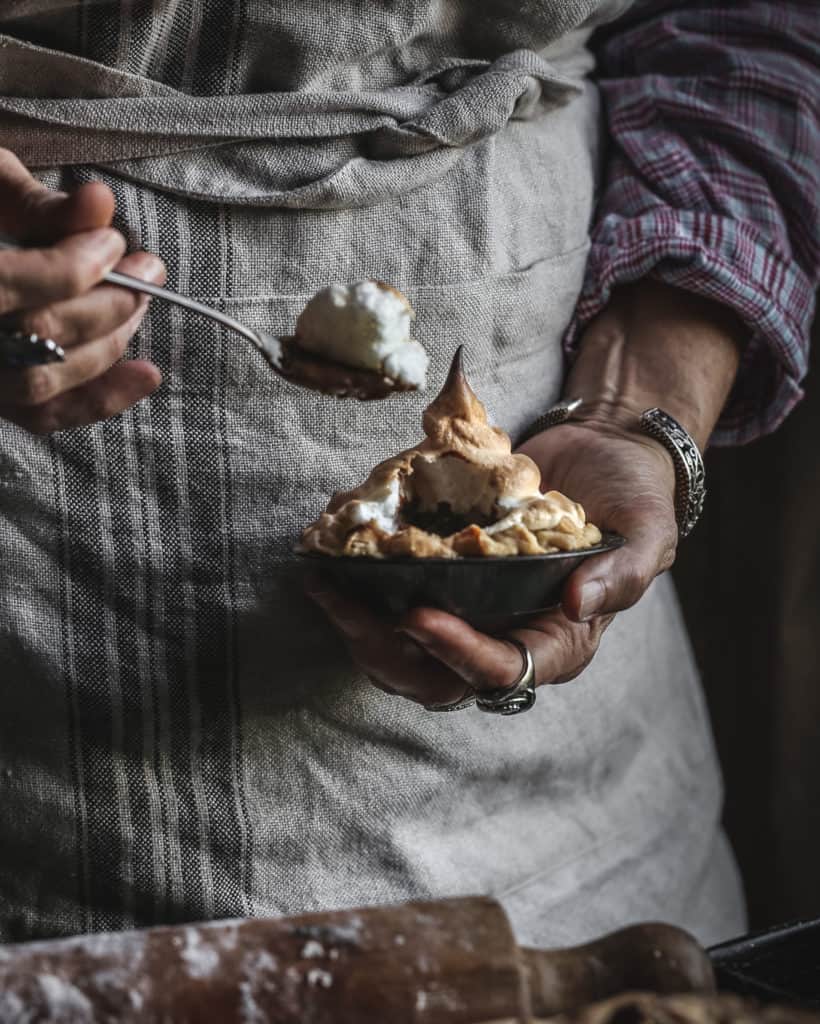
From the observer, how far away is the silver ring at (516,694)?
34.1 inches

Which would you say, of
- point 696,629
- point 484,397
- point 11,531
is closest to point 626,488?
point 484,397

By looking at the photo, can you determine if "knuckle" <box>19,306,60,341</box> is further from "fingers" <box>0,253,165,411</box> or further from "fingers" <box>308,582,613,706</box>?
"fingers" <box>308,582,613,706</box>

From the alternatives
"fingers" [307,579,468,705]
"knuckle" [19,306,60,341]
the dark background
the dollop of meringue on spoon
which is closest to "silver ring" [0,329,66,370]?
"knuckle" [19,306,60,341]

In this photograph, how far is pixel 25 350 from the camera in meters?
0.69

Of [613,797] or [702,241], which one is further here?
[613,797]

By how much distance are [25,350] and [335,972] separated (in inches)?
16.6

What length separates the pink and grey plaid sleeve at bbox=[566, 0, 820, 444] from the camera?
1159mm

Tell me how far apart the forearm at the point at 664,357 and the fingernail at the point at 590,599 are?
0.39 meters

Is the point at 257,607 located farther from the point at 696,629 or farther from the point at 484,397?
the point at 696,629

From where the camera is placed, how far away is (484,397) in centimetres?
107

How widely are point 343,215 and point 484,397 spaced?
0.74 feet

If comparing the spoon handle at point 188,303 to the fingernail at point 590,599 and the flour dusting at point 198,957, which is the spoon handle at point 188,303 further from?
the flour dusting at point 198,957

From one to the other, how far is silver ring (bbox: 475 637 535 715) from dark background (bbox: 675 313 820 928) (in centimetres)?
92

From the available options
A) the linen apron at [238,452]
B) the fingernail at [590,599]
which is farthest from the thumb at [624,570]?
the linen apron at [238,452]
